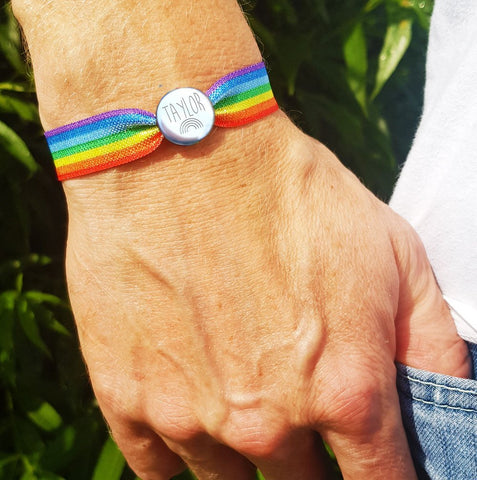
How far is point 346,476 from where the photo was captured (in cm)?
88

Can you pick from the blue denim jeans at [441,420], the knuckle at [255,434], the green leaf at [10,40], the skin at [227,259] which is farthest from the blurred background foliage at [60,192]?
the blue denim jeans at [441,420]

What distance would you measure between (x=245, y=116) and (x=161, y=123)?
4.7 inches

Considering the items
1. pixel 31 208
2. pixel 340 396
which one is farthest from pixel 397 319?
pixel 31 208

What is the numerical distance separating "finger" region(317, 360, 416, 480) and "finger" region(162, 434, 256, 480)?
16 centimetres

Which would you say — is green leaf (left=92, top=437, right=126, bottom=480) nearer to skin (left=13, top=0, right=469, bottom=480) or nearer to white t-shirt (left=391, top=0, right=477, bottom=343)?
skin (left=13, top=0, right=469, bottom=480)

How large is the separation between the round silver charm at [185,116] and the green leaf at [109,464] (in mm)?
850

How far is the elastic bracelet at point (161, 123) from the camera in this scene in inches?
30.8

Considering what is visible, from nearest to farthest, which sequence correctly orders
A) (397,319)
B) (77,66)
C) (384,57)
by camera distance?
(77,66), (397,319), (384,57)

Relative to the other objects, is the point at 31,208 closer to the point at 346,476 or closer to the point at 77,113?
the point at 77,113

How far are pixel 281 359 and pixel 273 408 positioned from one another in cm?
7

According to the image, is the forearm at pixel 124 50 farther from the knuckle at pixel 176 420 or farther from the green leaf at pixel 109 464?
the green leaf at pixel 109 464

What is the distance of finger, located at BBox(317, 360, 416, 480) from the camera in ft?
2.65

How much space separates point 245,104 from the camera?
82 centimetres

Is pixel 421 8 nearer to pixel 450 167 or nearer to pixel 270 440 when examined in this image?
pixel 450 167
